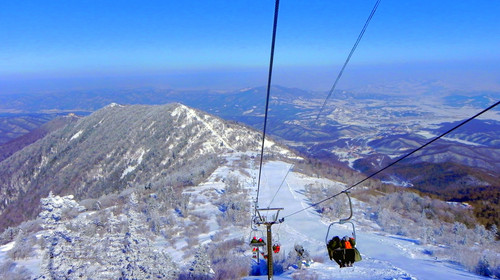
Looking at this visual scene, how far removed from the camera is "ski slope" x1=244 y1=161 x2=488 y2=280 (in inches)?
751

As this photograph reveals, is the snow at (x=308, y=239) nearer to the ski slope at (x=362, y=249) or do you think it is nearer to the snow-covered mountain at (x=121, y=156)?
the ski slope at (x=362, y=249)

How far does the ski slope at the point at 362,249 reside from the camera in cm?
1908

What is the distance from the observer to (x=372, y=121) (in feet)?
531

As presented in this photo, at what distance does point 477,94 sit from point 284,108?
401 feet

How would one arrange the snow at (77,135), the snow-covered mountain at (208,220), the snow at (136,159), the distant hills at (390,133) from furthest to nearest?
the snow at (77,135) → the distant hills at (390,133) → the snow at (136,159) → the snow-covered mountain at (208,220)

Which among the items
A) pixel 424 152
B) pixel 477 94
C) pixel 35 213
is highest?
pixel 477 94

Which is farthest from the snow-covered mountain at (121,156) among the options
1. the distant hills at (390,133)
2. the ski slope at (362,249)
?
the distant hills at (390,133)

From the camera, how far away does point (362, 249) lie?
25.0m

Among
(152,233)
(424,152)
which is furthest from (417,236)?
(424,152)

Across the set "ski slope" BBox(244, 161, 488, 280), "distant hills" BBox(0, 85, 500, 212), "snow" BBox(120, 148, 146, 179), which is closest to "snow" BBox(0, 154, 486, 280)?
"ski slope" BBox(244, 161, 488, 280)

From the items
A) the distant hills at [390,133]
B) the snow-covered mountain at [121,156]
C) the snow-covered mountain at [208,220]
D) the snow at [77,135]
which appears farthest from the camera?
the snow at [77,135]

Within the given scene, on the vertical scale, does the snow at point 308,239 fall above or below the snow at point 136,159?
above

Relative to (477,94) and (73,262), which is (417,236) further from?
(477,94)

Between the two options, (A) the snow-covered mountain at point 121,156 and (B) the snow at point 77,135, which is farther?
(B) the snow at point 77,135
